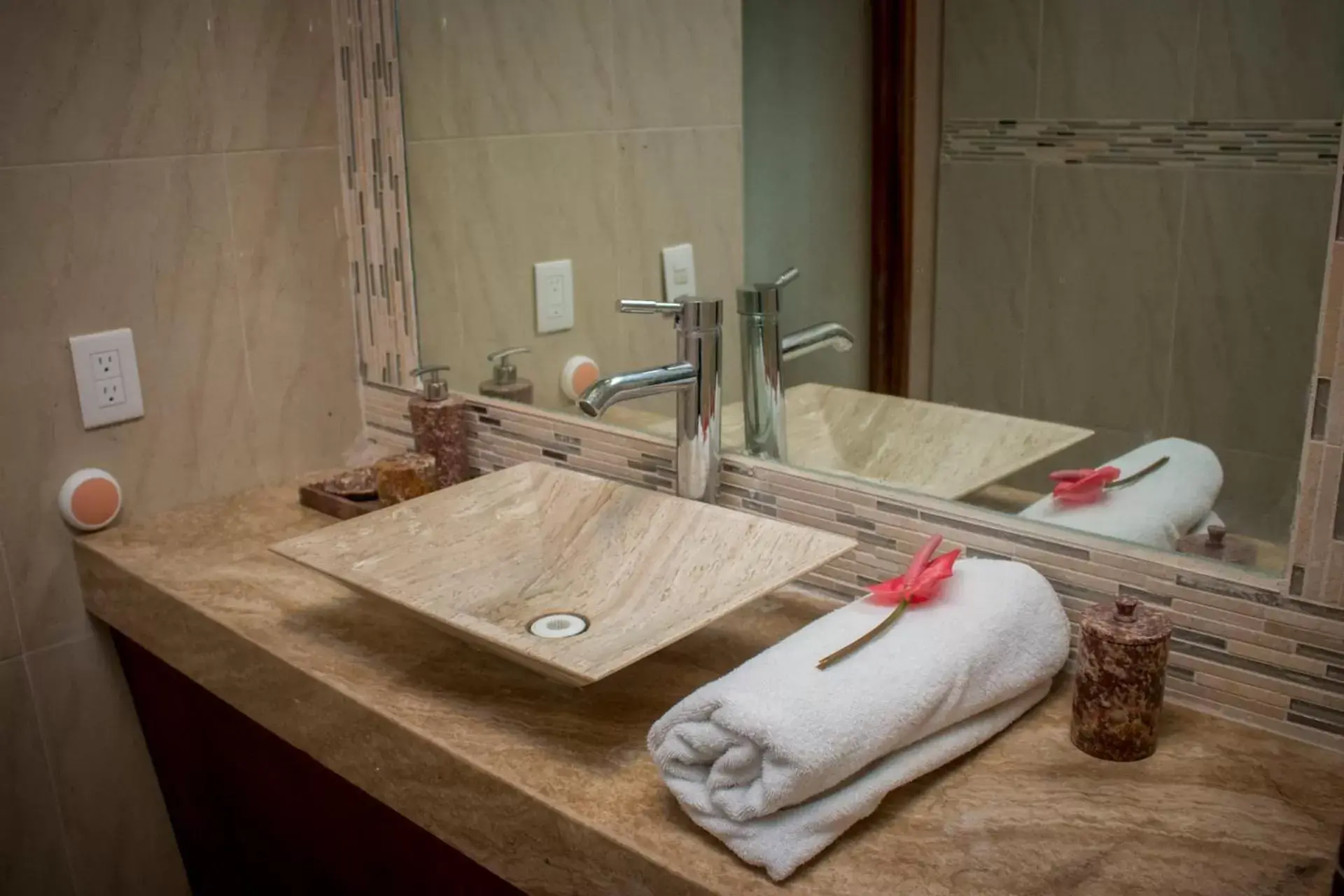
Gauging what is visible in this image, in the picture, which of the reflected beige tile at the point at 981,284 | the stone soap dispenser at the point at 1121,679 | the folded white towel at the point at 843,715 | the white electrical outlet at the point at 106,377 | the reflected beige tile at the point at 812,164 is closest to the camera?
the folded white towel at the point at 843,715

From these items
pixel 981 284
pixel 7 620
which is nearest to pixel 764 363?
pixel 981 284

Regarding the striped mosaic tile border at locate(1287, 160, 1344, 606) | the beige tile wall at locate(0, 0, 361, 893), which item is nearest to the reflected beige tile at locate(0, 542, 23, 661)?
the beige tile wall at locate(0, 0, 361, 893)

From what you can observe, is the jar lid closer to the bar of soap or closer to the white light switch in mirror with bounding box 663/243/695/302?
the white light switch in mirror with bounding box 663/243/695/302

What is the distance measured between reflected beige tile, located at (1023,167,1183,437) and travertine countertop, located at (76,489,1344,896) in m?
0.30

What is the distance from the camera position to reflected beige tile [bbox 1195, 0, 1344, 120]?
3.32 ft

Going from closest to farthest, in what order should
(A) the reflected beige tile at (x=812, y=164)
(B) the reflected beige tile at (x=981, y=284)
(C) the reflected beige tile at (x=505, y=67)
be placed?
(B) the reflected beige tile at (x=981, y=284) → (A) the reflected beige tile at (x=812, y=164) → (C) the reflected beige tile at (x=505, y=67)

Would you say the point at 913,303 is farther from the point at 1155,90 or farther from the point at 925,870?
the point at 925,870

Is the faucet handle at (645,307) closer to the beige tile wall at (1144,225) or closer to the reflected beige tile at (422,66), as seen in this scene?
the beige tile wall at (1144,225)

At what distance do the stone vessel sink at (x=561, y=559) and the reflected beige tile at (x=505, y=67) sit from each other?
521mm

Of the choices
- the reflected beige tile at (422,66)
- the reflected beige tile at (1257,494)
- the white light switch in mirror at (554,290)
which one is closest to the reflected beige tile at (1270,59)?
the reflected beige tile at (1257,494)

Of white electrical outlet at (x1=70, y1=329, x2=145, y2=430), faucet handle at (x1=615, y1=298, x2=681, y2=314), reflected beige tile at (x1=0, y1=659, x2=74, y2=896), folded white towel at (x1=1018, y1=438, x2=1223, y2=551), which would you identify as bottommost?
reflected beige tile at (x1=0, y1=659, x2=74, y2=896)

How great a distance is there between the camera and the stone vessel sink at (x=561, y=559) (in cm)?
120

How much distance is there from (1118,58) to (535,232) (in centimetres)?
87

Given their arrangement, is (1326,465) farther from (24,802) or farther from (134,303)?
(24,802)
